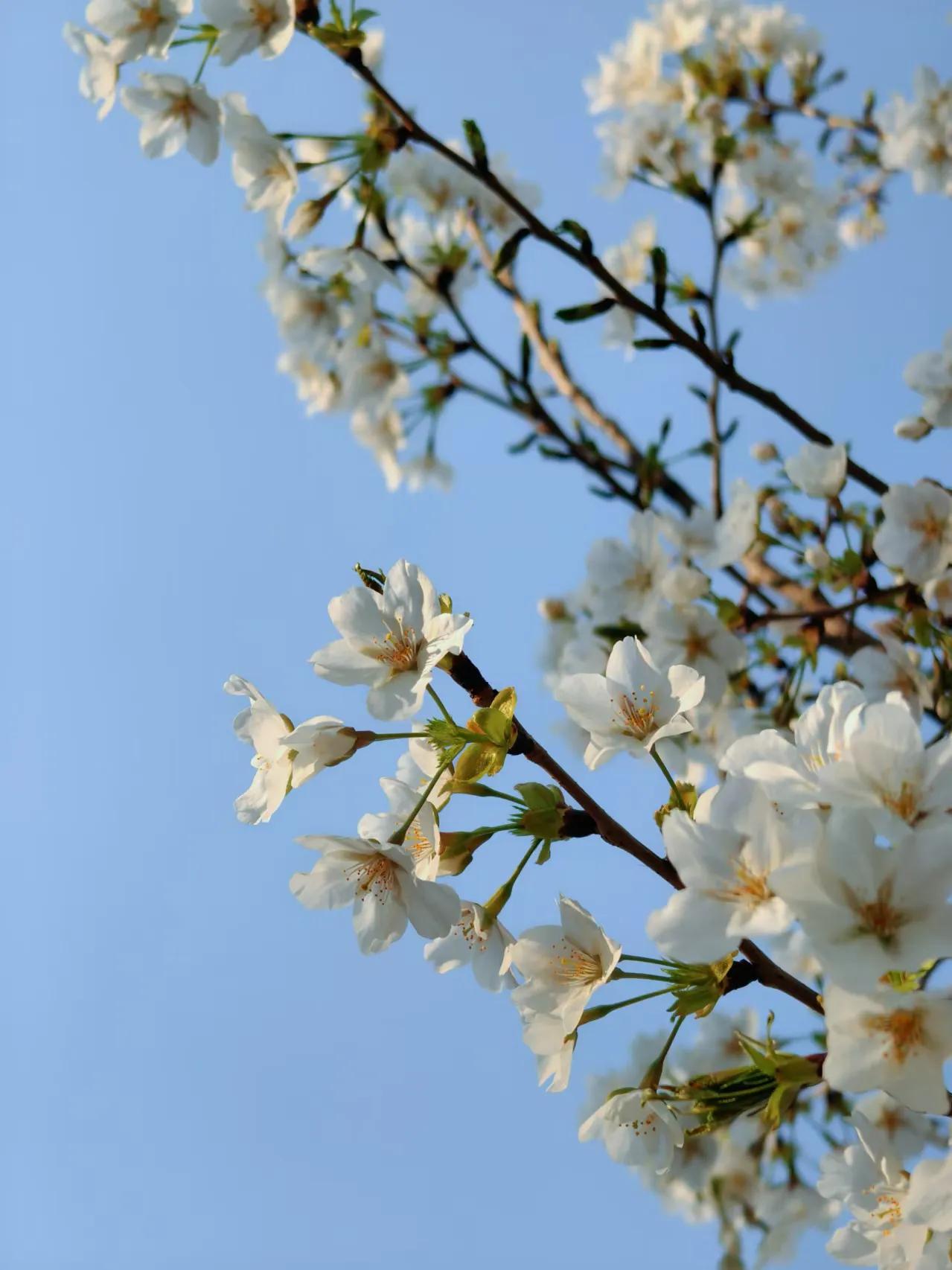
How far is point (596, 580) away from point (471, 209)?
1.33 m

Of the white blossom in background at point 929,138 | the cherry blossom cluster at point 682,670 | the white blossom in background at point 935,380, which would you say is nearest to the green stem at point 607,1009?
the cherry blossom cluster at point 682,670

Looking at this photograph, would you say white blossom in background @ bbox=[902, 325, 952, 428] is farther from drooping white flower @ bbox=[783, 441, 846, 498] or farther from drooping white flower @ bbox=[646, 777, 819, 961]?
drooping white flower @ bbox=[646, 777, 819, 961]

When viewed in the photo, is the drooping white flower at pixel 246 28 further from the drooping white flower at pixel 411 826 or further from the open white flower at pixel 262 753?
the drooping white flower at pixel 411 826

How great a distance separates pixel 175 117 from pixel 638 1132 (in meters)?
2.22

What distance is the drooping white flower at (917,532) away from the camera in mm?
2047

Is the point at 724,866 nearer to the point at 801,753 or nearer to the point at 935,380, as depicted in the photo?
the point at 801,753

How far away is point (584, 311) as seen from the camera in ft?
5.60

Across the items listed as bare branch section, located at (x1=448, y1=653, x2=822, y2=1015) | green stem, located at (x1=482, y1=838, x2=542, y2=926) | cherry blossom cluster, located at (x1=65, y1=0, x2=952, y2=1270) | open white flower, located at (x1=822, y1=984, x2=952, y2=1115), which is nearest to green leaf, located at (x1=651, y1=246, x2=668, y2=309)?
cherry blossom cluster, located at (x1=65, y1=0, x2=952, y2=1270)

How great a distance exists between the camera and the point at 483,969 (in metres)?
1.24

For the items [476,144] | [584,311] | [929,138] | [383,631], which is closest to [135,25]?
[476,144]

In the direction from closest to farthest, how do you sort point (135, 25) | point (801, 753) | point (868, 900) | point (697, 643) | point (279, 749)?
point (868, 900), point (801, 753), point (279, 749), point (135, 25), point (697, 643)

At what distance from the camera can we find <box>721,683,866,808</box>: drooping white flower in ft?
2.99

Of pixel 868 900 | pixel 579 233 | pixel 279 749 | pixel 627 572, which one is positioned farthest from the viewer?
pixel 627 572

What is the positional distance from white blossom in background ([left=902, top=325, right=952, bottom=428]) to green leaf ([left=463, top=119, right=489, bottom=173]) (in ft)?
3.22
